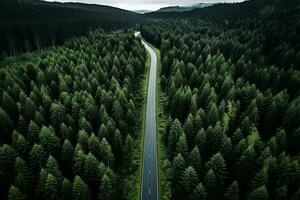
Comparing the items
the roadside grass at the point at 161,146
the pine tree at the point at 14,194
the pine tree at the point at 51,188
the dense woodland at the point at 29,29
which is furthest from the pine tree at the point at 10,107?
the dense woodland at the point at 29,29

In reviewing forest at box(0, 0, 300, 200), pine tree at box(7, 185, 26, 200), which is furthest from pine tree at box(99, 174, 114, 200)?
pine tree at box(7, 185, 26, 200)

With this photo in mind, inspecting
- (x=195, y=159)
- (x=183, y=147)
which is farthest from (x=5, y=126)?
(x=195, y=159)

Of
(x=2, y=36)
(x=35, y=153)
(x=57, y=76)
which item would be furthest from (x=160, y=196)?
(x=2, y=36)

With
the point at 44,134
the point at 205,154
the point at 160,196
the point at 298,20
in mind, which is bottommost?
the point at 160,196

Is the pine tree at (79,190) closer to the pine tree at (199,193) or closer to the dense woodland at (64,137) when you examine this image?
the dense woodland at (64,137)

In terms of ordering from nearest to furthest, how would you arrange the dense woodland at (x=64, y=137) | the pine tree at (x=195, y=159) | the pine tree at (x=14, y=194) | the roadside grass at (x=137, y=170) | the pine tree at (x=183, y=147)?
the pine tree at (x=14, y=194) → the dense woodland at (x=64, y=137) → the pine tree at (x=195, y=159) → the roadside grass at (x=137, y=170) → the pine tree at (x=183, y=147)

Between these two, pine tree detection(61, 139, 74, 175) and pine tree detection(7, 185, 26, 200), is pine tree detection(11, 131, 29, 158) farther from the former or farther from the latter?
pine tree detection(7, 185, 26, 200)

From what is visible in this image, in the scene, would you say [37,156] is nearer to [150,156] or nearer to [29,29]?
[150,156]

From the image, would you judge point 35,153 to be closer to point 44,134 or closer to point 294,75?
point 44,134
